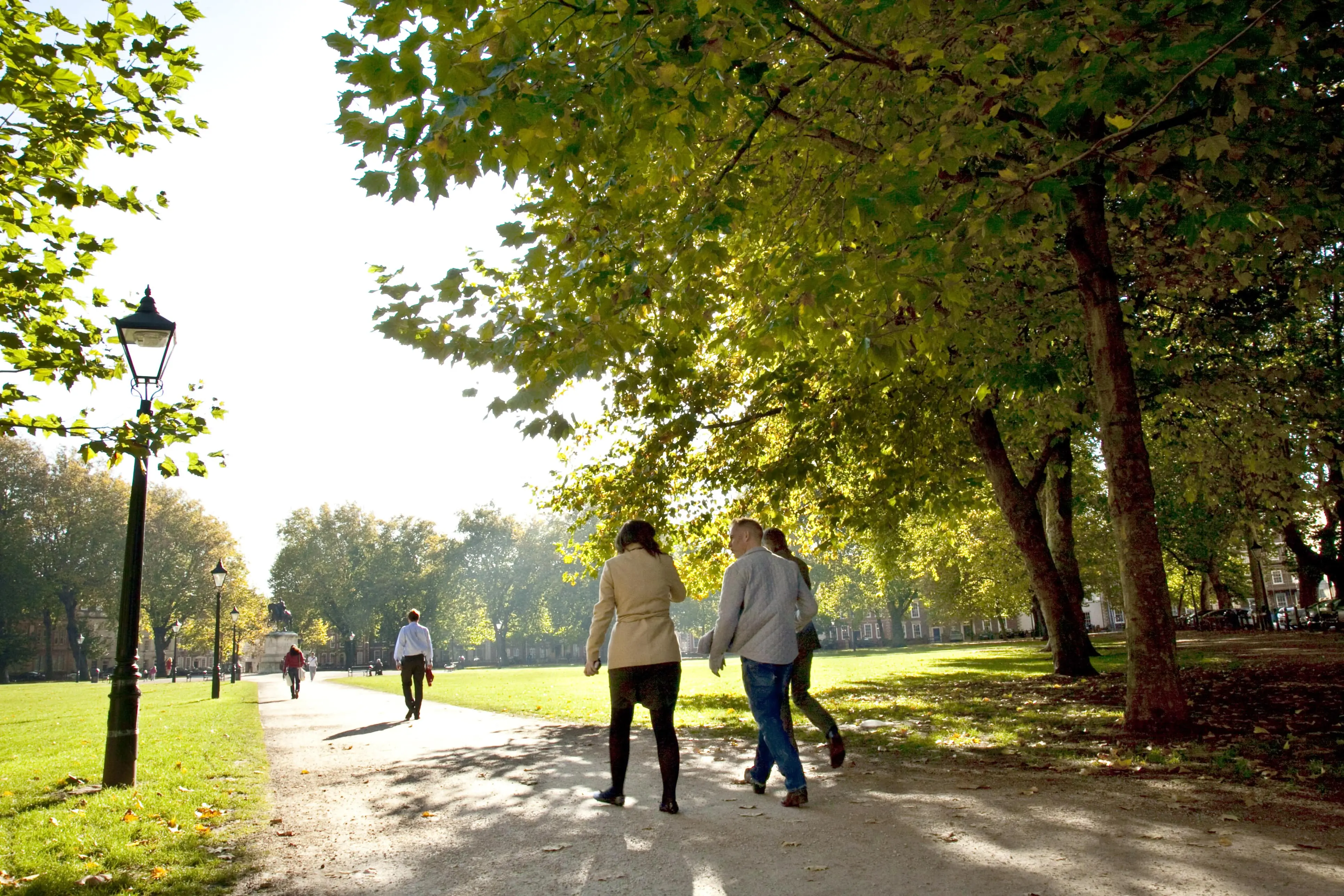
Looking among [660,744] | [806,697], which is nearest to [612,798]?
[660,744]

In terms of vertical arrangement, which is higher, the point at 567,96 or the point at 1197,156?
the point at 1197,156

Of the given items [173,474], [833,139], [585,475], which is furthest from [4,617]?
[833,139]

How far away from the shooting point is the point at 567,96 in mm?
4953

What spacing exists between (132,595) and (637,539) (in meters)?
5.10

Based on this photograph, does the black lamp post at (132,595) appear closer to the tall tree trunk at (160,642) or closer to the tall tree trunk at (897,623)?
the tall tree trunk at (897,623)

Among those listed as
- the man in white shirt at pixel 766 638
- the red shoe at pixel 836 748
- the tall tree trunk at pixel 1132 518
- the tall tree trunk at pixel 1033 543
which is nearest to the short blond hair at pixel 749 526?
the man in white shirt at pixel 766 638

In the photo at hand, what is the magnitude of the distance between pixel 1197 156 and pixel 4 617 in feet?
Answer: 234

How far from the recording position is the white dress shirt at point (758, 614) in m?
5.64

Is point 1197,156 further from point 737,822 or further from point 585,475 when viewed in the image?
point 585,475

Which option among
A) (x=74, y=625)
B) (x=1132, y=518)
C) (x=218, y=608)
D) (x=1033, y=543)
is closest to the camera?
(x=1132, y=518)

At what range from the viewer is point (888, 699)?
49.2 ft

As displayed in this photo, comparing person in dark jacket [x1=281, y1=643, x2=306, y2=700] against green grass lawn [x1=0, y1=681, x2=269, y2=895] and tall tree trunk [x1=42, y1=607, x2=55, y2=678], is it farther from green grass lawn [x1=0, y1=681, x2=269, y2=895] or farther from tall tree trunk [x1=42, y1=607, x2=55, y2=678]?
tall tree trunk [x1=42, y1=607, x2=55, y2=678]

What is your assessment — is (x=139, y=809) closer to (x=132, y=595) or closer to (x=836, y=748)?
(x=132, y=595)

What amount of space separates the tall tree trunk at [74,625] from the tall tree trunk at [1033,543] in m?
65.1
